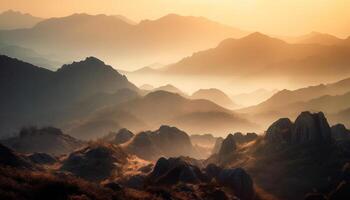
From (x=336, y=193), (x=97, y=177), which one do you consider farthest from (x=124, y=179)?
(x=336, y=193)

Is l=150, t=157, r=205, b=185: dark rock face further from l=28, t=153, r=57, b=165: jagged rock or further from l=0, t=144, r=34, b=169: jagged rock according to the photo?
l=28, t=153, r=57, b=165: jagged rock

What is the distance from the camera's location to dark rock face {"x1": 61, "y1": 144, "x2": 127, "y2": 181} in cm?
17388

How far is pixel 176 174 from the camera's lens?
140m

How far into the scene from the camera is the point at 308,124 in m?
190

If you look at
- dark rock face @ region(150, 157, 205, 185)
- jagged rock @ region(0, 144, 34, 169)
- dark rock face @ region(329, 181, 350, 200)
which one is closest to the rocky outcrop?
dark rock face @ region(329, 181, 350, 200)

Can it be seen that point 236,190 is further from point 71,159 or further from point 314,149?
point 71,159

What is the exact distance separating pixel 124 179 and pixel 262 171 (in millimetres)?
53964

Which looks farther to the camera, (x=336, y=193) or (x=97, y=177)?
(x=97, y=177)

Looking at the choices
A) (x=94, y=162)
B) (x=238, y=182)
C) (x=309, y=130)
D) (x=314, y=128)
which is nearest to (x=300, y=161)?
(x=309, y=130)

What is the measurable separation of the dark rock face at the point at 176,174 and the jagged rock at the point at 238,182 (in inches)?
409

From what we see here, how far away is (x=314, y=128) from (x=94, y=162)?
279 ft

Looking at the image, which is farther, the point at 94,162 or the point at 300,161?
the point at 300,161

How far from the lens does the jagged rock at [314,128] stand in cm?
18788

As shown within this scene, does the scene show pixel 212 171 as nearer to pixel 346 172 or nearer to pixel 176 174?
pixel 176 174
